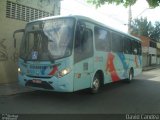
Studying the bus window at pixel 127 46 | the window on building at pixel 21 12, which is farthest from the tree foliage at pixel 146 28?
the window on building at pixel 21 12

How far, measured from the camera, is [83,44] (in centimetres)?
1042

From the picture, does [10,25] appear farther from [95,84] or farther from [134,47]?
[134,47]

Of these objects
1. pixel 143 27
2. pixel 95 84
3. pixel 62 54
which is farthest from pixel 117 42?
pixel 143 27

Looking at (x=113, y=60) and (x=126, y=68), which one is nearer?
(x=113, y=60)

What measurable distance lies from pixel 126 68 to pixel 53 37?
25.2 feet

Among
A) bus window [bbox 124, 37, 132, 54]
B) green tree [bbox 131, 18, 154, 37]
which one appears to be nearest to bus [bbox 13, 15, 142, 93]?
bus window [bbox 124, 37, 132, 54]

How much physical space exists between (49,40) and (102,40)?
3179 mm

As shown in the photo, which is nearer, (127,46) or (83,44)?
(83,44)

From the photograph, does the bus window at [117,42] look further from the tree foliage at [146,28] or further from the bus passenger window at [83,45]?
the tree foliage at [146,28]

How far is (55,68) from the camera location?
9664 millimetres

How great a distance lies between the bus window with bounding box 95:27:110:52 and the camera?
11742mm

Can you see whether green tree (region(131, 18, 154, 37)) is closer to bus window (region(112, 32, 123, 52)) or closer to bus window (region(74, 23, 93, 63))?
bus window (region(112, 32, 123, 52))

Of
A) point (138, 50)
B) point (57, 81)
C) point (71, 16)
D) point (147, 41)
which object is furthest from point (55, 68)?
point (147, 41)

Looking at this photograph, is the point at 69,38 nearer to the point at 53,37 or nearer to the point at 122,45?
the point at 53,37
